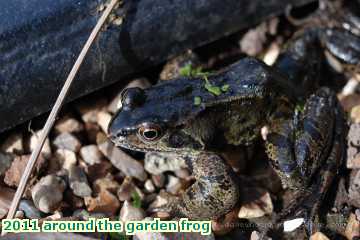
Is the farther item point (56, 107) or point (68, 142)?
point (68, 142)

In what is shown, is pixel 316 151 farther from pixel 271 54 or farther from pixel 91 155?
pixel 91 155

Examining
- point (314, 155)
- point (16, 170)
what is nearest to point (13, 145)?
point (16, 170)

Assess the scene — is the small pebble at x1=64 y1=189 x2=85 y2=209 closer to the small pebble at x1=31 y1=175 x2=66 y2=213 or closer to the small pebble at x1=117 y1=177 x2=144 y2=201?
the small pebble at x1=31 y1=175 x2=66 y2=213

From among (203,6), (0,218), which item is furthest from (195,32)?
(0,218)

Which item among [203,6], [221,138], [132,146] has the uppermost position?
[203,6]

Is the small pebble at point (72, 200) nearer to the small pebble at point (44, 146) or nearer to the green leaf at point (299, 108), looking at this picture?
the small pebble at point (44, 146)

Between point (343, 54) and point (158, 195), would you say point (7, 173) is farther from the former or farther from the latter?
point (343, 54)
